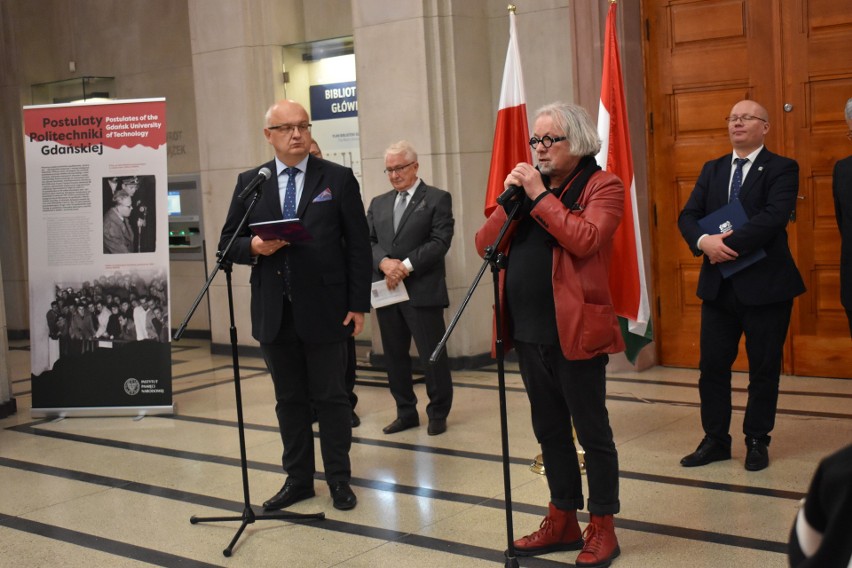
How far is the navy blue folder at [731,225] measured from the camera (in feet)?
15.3

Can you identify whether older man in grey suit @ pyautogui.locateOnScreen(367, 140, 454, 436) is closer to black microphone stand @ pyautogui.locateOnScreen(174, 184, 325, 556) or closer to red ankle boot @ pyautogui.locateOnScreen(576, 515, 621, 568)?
black microphone stand @ pyautogui.locateOnScreen(174, 184, 325, 556)

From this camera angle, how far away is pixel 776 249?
4707 mm

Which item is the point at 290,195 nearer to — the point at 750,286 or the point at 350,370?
the point at 350,370

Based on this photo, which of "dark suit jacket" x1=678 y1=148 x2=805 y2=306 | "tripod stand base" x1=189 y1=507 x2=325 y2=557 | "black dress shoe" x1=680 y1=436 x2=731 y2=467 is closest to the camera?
"tripod stand base" x1=189 y1=507 x2=325 y2=557

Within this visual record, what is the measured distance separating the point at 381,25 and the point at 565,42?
1445 mm

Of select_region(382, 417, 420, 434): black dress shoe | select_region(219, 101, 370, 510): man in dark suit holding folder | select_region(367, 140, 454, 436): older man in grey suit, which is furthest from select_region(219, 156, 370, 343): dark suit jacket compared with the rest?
select_region(382, 417, 420, 434): black dress shoe

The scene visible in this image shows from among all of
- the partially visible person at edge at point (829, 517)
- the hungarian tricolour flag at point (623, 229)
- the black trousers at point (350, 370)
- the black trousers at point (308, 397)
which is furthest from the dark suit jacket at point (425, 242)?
the partially visible person at edge at point (829, 517)

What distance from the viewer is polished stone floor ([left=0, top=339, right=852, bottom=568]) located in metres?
3.90

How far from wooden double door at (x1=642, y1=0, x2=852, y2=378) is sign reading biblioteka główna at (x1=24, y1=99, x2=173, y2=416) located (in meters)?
3.49

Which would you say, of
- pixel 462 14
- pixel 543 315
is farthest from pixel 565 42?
pixel 543 315

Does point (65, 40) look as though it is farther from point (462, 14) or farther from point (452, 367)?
point (452, 367)

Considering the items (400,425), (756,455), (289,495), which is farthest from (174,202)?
(756,455)

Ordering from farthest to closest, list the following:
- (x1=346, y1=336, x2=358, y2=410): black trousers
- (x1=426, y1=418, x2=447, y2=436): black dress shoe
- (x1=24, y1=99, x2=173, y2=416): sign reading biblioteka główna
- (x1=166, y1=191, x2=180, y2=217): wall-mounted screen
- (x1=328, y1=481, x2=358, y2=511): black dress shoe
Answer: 1. (x1=166, y1=191, x2=180, y2=217): wall-mounted screen
2. (x1=24, y1=99, x2=173, y2=416): sign reading biblioteka główna
3. (x1=346, y1=336, x2=358, y2=410): black trousers
4. (x1=426, y1=418, x2=447, y2=436): black dress shoe
5. (x1=328, y1=481, x2=358, y2=511): black dress shoe

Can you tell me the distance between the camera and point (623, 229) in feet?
15.5
